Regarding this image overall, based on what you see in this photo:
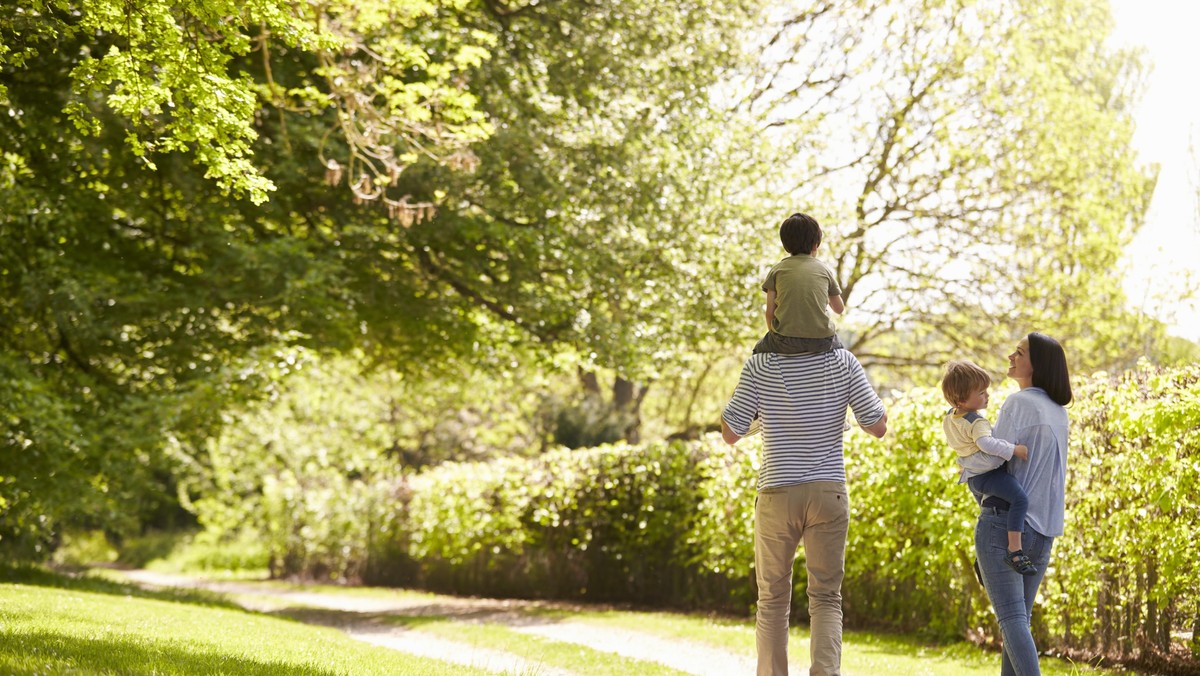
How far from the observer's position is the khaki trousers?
489 cm

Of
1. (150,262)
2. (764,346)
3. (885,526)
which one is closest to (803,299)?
(764,346)

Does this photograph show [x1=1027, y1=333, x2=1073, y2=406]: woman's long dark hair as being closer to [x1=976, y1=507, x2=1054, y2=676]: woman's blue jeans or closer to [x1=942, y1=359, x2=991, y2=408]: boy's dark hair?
[x1=942, y1=359, x2=991, y2=408]: boy's dark hair

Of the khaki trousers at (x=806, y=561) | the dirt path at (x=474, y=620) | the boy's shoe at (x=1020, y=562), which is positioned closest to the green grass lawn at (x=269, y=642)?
the dirt path at (x=474, y=620)

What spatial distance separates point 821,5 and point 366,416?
48.1ft

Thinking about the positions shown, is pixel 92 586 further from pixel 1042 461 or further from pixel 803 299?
pixel 1042 461

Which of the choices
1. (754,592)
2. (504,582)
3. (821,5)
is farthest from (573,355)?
(821,5)

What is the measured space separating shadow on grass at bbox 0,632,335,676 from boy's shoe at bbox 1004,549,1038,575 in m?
3.82

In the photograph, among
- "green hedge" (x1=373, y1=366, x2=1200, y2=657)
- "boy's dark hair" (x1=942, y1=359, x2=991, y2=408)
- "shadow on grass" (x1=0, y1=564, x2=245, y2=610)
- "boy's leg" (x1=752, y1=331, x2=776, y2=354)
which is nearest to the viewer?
"boy's leg" (x1=752, y1=331, x2=776, y2=354)

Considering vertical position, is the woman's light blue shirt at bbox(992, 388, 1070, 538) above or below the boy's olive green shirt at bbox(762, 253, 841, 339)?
below

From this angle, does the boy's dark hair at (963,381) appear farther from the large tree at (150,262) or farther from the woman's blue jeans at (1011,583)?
the large tree at (150,262)

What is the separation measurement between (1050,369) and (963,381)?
0.43 m

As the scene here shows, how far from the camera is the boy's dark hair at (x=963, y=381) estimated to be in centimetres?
527

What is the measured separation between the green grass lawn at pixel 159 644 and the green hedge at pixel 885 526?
15.8ft

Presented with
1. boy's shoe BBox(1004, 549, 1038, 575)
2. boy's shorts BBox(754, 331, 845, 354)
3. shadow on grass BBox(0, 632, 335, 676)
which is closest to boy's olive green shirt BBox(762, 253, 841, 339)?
boy's shorts BBox(754, 331, 845, 354)
